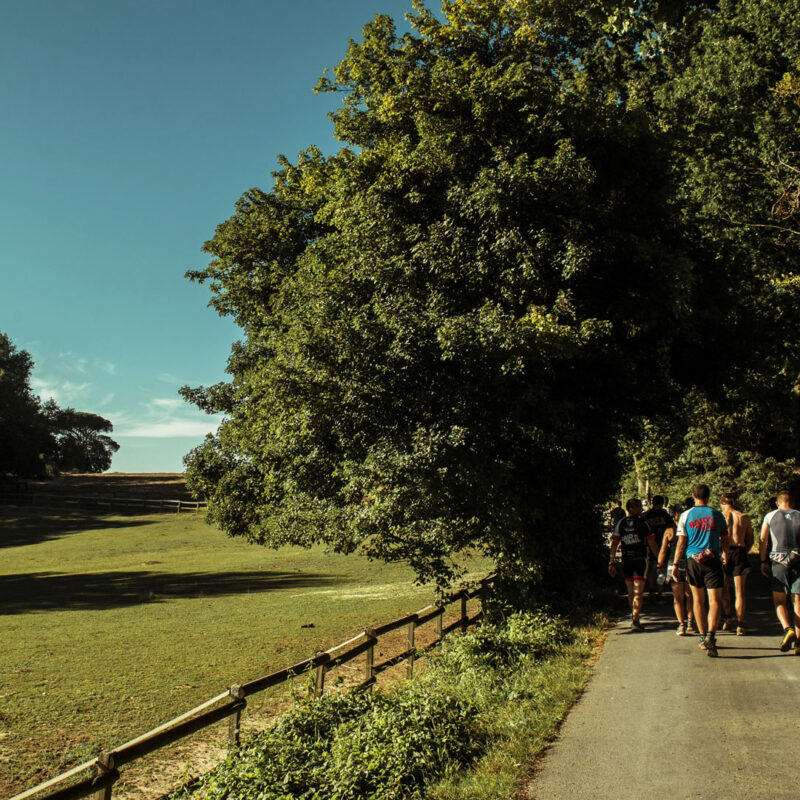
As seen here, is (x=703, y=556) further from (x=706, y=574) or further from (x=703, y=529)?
(x=703, y=529)

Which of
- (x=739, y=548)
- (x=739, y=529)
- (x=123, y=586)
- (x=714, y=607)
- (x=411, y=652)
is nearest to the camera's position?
(x=714, y=607)

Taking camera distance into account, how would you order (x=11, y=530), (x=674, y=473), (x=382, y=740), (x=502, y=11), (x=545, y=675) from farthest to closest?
(x=11, y=530), (x=674, y=473), (x=502, y=11), (x=545, y=675), (x=382, y=740)

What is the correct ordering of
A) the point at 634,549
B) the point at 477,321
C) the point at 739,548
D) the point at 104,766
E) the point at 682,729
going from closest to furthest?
the point at 682,729, the point at 104,766, the point at 739,548, the point at 634,549, the point at 477,321

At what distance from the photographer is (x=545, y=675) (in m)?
7.48

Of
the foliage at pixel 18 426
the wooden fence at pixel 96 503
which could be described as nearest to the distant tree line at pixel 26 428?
the foliage at pixel 18 426

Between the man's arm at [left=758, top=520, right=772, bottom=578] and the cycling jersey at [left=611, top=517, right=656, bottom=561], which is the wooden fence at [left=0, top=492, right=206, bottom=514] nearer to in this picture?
the cycling jersey at [left=611, top=517, right=656, bottom=561]

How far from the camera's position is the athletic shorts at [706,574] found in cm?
810

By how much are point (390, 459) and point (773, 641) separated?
614cm

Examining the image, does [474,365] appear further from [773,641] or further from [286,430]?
[773,641]

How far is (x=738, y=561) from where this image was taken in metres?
9.02

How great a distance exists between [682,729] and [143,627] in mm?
14245

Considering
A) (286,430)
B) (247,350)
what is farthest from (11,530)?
(286,430)

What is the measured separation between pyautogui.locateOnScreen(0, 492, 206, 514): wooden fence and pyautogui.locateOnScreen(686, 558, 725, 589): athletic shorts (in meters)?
49.8

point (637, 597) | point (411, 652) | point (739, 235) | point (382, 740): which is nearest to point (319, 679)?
point (411, 652)
